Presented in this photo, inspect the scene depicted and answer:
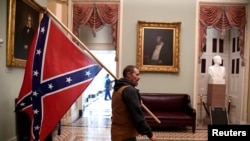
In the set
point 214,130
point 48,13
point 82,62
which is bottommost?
point 214,130

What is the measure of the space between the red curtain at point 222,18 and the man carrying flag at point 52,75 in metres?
5.25

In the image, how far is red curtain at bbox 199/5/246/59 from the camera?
7.71m

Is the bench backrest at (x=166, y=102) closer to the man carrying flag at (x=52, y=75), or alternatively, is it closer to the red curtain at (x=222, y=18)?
the red curtain at (x=222, y=18)

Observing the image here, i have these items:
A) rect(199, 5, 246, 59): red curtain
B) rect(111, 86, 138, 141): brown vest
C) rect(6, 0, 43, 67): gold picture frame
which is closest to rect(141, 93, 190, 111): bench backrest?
rect(199, 5, 246, 59): red curtain

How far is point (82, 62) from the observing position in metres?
3.32

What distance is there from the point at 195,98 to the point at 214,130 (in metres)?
6.85

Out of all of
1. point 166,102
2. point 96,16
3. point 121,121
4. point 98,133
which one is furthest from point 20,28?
point 166,102

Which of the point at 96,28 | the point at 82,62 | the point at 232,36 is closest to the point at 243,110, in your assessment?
the point at 232,36

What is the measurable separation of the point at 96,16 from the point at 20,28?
2.81 metres

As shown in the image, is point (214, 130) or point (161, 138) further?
point (161, 138)

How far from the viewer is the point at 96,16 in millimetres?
7801

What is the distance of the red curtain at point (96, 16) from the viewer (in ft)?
25.5

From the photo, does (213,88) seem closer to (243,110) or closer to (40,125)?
(243,110)

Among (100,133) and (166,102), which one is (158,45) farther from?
(100,133)
